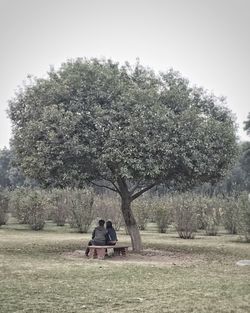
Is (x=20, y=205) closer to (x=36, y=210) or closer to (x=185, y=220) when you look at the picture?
(x=36, y=210)

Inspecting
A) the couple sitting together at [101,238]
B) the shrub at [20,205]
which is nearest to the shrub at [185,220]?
the couple sitting together at [101,238]

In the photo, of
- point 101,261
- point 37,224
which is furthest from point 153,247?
point 37,224

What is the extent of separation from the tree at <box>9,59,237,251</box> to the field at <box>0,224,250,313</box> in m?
2.48

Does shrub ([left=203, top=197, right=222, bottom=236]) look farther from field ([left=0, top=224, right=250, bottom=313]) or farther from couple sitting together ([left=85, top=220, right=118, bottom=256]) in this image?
couple sitting together ([left=85, top=220, right=118, bottom=256])

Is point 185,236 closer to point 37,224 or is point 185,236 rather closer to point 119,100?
point 37,224

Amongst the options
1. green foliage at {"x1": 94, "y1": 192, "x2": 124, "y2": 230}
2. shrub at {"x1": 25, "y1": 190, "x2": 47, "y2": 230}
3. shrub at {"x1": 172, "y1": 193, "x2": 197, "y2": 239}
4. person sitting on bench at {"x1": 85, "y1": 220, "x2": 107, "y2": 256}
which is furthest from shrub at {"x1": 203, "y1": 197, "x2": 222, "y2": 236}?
person sitting on bench at {"x1": 85, "y1": 220, "x2": 107, "y2": 256}

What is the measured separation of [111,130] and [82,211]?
13.9 m

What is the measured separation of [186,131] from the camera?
562 inches

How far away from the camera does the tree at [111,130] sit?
44.7 ft

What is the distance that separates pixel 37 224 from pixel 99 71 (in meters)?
14.7

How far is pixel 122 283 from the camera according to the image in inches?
379

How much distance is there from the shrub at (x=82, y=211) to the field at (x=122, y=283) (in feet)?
35.8

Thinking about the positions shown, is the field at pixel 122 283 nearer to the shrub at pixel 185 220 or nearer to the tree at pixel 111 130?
the tree at pixel 111 130

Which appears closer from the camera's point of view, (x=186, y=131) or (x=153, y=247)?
(x=186, y=131)
